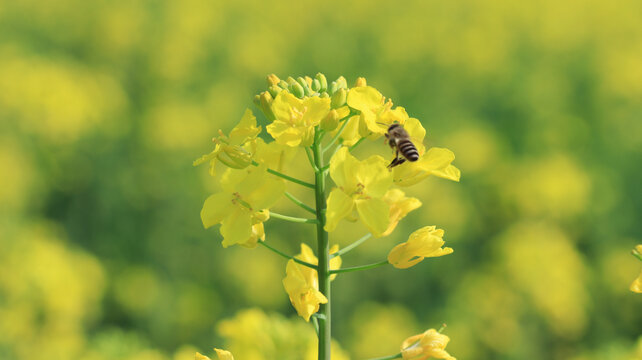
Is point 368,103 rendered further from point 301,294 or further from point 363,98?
point 301,294

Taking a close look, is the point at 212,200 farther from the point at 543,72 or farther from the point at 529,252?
the point at 543,72

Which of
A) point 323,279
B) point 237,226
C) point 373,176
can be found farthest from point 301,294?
point 373,176

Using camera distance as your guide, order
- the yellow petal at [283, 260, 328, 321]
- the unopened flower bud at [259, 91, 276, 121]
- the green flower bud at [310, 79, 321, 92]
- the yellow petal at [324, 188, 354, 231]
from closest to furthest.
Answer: the yellow petal at [324, 188, 354, 231] → the yellow petal at [283, 260, 328, 321] → the unopened flower bud at [259, 91, 276, 121] → the green flower bud at [310, 79, 321, 92]

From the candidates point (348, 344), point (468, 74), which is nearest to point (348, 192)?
point (348, 344)

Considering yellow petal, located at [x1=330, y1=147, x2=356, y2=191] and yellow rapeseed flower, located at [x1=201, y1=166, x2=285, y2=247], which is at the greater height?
yellow petal, located at [x1=330, y1=147, x2=356, y2=191]

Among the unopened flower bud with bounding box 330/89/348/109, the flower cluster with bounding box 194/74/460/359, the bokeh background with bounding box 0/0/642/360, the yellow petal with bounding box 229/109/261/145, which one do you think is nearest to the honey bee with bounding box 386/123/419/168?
the flower cluster with bounding box 194/74/460/359

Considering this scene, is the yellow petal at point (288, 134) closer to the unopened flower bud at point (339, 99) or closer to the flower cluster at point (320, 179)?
the flower cluster at point (320, 179)

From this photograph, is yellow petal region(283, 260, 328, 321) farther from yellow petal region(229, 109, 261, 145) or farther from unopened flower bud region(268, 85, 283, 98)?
unopened flower bud region(268, 85, 283, 98)
